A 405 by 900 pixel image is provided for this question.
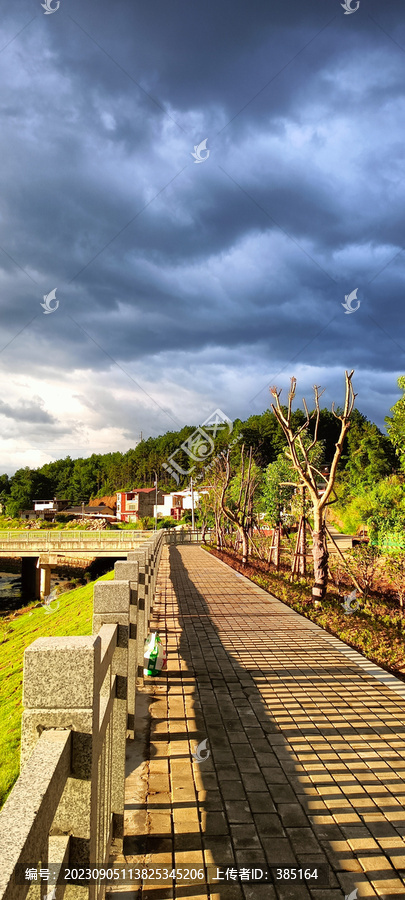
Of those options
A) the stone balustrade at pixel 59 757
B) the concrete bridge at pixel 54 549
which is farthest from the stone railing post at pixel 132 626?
the concrete bridge at pixel 54 549

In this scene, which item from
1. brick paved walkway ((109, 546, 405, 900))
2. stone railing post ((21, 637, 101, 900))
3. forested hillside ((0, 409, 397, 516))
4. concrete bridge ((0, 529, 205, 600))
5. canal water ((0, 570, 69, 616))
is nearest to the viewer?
stone railing post ((21, 637, 101, 900))

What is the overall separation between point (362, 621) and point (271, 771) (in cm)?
627

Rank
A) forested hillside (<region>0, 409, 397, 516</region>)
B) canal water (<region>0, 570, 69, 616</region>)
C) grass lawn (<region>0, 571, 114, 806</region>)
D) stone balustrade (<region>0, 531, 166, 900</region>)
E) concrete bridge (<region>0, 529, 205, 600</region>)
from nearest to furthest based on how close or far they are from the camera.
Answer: stone balustrade (<region>0, 531, 166, 900</region>) → grass lawn (<region>0, 571, 114, 806</region>) → canal water (<region>0, 570, 69, 616</region>) → concrete bridge (<region>0, 529, 205, 600</region>) → forested hillside (<region>0, 409, 397, 516</region>)

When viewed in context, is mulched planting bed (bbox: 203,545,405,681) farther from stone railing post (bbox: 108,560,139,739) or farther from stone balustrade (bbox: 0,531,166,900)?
stone balustrade (bbox: 0,531,166,900)

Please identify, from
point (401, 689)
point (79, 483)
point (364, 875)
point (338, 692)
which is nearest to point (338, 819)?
point (364, 875)

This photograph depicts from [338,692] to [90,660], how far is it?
554 centimetres

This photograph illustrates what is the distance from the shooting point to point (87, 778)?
1.79m

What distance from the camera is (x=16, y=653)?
1533cm

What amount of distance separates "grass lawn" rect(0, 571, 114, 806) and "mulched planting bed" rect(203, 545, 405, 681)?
17.1 ft

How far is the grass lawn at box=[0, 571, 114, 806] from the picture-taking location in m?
7.05

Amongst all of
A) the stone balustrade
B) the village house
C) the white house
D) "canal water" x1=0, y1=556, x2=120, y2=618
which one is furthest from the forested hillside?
the stone balustrade

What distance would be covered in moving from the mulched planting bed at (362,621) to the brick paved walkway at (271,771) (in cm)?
59

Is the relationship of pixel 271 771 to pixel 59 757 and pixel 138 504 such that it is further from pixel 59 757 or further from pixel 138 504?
pixel 138 504

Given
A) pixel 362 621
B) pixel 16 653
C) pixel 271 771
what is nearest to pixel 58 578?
pixel 16 653
